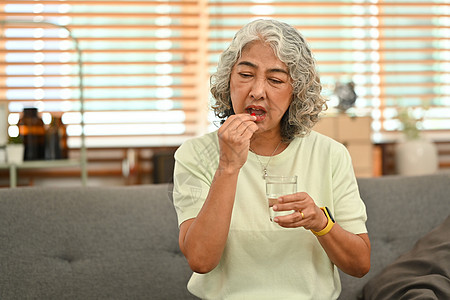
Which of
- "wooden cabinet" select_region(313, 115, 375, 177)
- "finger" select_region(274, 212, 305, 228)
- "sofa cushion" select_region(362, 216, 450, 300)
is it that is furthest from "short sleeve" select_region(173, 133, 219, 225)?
"wooden cabinet" select_region(313, 115, 375, 177)

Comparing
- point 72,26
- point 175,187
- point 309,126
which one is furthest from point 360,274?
point 72,26

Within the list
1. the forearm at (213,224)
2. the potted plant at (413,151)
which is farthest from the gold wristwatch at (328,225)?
the potted plant at (413,151)

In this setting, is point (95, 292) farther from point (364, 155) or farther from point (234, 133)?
point (364, 155)

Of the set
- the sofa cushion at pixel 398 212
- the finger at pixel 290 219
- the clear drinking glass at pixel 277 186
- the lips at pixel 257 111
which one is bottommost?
the sofa cushion at pixel 398 212

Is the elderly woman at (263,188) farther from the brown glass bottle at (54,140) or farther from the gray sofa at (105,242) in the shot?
the brown glass bottle at (54,140)

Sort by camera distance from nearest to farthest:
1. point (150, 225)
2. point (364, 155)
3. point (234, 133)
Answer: point (234, 133)
point (150, 225)
point (364, 155)

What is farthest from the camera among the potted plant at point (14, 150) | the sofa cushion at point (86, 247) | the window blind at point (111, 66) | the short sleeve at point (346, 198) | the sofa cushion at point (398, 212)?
the window blind at point (111, 66)

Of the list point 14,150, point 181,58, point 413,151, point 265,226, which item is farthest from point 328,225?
point 181,58

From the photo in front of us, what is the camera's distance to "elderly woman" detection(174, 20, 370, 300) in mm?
1428

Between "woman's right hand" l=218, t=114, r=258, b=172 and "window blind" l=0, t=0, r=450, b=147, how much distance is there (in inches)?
93.5

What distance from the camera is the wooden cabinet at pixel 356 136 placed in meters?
3.63

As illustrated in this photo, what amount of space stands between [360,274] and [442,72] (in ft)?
10.3

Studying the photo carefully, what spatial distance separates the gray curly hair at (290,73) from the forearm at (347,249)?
1.04ft

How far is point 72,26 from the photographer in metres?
3.84
